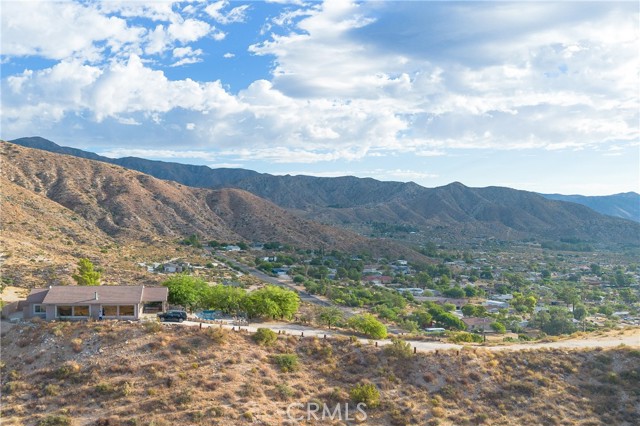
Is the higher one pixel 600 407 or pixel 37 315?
pixel 37 315

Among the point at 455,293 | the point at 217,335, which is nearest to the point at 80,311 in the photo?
the point at 217,335

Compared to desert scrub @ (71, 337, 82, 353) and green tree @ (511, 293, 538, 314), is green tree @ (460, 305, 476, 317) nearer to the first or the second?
green tree @ (511, 293, 538, 314)

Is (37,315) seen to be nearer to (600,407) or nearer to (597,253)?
(600,407)

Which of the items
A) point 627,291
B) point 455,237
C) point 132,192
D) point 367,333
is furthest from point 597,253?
point 367,333

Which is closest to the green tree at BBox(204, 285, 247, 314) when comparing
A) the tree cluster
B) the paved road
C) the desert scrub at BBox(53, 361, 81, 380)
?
the tree cluster

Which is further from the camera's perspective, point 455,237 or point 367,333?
point 455,237

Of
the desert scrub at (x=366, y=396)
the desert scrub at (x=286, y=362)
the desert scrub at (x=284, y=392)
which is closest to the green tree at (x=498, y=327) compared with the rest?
the desert scrub at (x=366, y=396)
